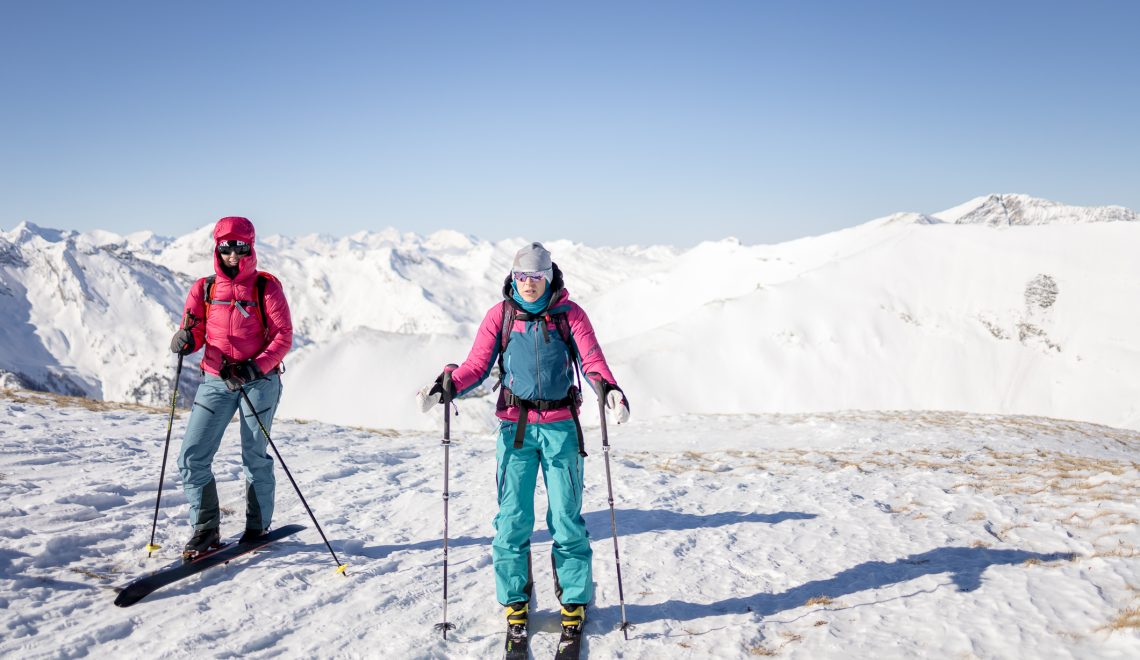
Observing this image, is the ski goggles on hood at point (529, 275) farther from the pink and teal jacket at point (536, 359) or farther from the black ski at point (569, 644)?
the black ski at point (569, 644)

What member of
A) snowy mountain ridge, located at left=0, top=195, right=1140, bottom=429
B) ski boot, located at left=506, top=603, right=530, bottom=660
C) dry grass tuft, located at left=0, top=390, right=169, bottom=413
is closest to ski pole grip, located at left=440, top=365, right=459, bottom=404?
ski boot, located at left=506, top=603, right=530, bottom=660

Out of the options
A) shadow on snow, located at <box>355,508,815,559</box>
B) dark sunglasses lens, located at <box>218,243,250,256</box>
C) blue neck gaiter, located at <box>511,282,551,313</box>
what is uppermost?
dark sunglasses lens, located at <box>218,243,250,256</box>

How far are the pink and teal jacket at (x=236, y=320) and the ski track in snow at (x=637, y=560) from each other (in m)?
2.51

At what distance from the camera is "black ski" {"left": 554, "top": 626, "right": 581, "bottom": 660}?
531 centimetres

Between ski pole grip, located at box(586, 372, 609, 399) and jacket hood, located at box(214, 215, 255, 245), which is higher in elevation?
jacket hood, located at box(214, 215, 255, 245)

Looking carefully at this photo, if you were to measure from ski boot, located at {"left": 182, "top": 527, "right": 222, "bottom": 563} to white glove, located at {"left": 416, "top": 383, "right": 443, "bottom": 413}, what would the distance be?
144 inches

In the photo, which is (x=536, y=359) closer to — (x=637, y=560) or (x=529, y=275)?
(x=529, y=275)

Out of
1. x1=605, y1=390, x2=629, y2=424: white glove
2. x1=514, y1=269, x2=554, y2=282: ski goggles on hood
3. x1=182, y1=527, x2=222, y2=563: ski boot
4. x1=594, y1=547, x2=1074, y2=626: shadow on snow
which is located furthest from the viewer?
x1=182, y1=527, x2=222, y2=563: ski boot

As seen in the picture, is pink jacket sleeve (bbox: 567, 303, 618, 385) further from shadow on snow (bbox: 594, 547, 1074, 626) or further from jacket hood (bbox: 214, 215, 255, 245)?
jacket hood (bbox: 214, 215, 255, 245)

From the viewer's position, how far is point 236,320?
6.96m

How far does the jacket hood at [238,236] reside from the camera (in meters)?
6.89

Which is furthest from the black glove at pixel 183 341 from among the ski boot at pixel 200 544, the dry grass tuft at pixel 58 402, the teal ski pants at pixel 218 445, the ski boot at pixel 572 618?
the dry grass tuft at pixel 58 402

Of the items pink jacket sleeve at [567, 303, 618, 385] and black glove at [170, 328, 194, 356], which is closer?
pink jacket sleeve at [567, 303, 618, 385]

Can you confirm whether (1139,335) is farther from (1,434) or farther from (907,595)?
(1,434)
